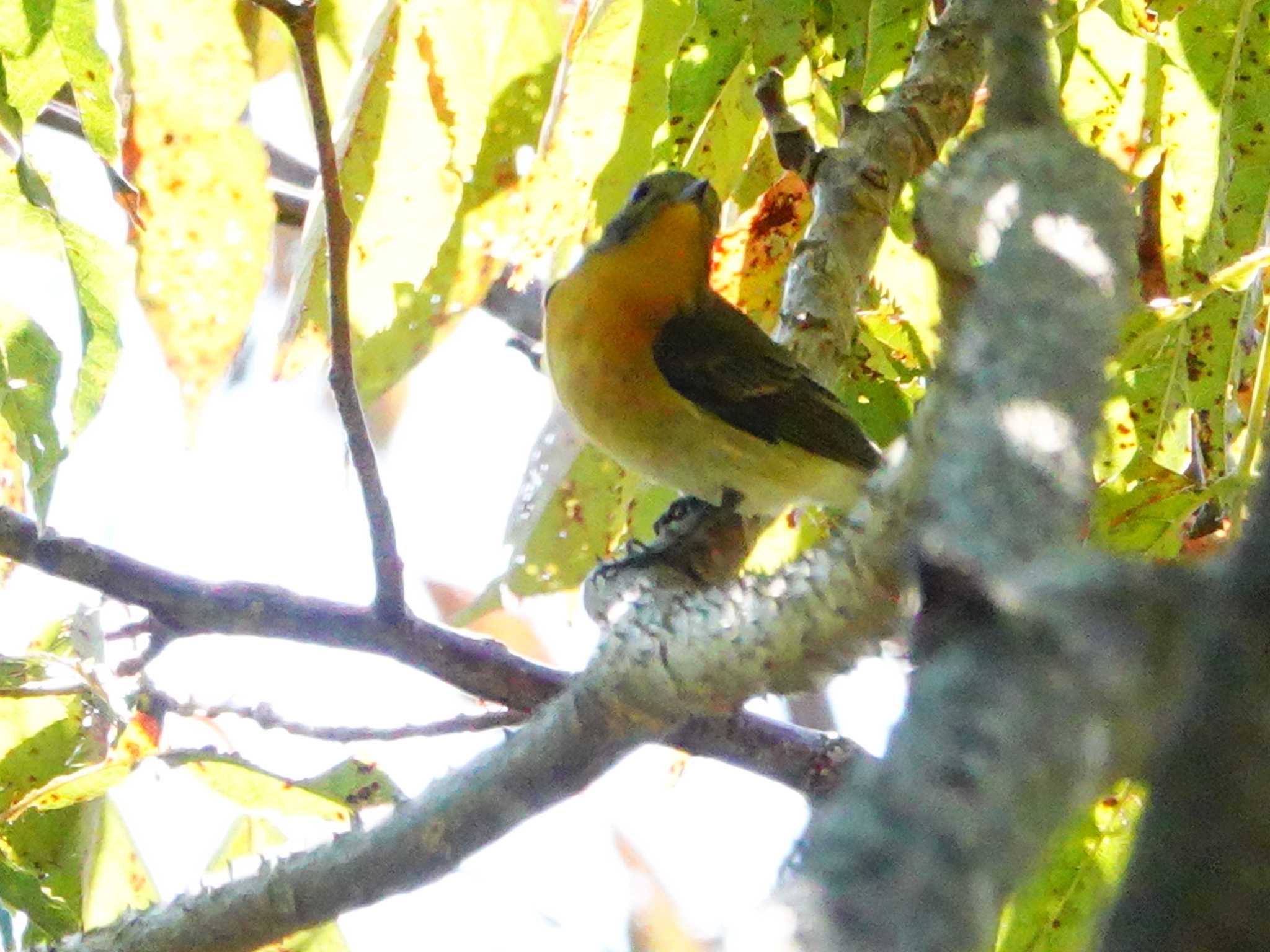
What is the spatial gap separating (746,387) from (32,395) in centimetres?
162

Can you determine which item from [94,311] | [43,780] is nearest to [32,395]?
[94,311]

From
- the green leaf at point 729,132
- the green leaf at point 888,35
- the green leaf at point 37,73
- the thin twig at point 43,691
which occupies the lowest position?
the thin twig at point 43,691

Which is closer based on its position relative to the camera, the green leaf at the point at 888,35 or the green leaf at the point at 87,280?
the green leaf at the point at 87,280

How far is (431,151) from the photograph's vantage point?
2277mm

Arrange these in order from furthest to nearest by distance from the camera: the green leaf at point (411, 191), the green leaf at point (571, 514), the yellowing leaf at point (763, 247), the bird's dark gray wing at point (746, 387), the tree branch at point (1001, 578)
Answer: the bird's dark gray wing at point (746, 387) → the yellowing leaf at point (763, 247) → the green leaf at point (571, 514) → the green leaf at point (411, 191) → the tree branch at point (1001, 578)

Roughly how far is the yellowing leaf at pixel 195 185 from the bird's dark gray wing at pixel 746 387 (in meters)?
1.15

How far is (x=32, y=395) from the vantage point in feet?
6.28

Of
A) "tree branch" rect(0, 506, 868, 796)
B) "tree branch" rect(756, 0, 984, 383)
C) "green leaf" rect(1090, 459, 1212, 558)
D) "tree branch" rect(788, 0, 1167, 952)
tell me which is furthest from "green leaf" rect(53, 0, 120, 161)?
"tree branch" rect(788, 0, 1167, 952)

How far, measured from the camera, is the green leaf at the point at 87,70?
1.83m

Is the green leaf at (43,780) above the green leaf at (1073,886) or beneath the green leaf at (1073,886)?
beneath

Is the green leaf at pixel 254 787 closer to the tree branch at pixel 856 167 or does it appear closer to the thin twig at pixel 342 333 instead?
the thin twig at pixel 342 333

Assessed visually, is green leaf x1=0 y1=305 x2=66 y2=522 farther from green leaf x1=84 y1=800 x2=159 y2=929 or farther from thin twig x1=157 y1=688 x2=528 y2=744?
green leaf x1=84 y1=800 x2=159 y2=929

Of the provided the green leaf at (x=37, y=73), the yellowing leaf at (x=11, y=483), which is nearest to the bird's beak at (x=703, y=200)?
→ the yellowing leaf at (x=11, y=483)

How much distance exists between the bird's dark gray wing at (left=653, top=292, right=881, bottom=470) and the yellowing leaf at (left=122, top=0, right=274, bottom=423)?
1.15m
